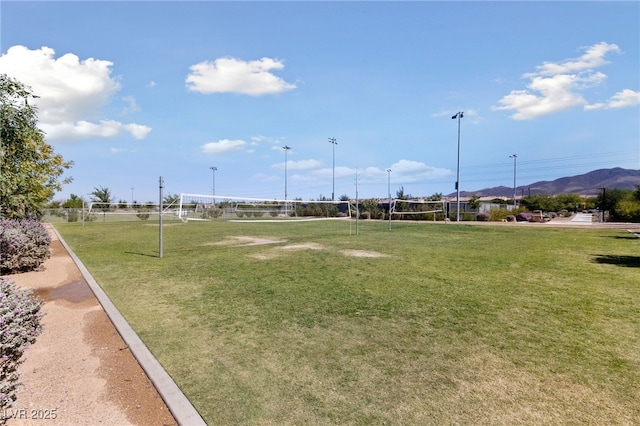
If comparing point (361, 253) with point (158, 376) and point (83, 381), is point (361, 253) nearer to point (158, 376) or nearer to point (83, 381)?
point (158, 376)

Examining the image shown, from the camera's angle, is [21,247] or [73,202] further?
[73,202]

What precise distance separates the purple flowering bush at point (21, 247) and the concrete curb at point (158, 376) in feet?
14.5

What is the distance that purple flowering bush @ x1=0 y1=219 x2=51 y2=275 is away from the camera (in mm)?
7652

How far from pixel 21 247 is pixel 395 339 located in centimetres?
881

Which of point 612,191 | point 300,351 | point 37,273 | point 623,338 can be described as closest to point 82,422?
point 300,351

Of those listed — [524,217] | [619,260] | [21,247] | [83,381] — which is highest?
[524,217]

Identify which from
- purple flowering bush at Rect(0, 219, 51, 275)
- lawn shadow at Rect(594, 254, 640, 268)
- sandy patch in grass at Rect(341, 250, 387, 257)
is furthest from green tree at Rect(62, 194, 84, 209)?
lawn shadow at Rect(594, 254, 640, 268)

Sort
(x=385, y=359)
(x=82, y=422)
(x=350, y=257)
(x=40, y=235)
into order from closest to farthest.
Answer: (x=82, y=422)
(x=385, y=359)
(x=40, y=235)
(x=350, y=257)

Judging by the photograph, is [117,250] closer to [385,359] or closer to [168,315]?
[168,315]

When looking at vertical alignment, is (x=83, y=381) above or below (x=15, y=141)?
below

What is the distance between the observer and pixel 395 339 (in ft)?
13.0

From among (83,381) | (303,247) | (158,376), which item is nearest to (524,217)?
(303,247)

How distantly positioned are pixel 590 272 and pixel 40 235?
42.9 feet

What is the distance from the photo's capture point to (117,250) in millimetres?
11562
